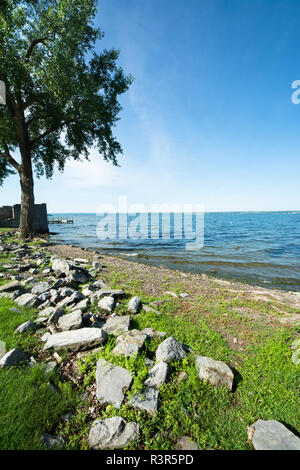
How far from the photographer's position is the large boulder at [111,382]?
8.12 feet

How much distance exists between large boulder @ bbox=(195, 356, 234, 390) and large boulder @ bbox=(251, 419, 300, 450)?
1.81 ft

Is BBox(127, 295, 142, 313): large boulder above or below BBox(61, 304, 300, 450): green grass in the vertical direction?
above

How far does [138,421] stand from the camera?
87.2 inches

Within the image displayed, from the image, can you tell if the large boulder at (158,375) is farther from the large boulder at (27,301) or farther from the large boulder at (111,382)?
the large boulder at (27,301)

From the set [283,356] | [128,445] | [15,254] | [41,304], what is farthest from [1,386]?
[15,254]

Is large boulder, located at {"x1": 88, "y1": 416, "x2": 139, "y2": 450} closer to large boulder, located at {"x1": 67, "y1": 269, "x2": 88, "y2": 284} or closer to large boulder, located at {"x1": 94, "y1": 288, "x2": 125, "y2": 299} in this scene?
large boulder, located at {"x1": 94, "y1": 288, "x2": 125, "y2": 299}

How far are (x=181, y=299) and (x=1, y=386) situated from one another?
4761 mm

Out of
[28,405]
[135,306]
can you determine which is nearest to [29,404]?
[28,405]

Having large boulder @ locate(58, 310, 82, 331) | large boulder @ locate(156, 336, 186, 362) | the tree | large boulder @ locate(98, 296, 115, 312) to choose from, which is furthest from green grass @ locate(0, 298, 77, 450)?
the tree

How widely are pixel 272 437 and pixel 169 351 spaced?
59.6 inches

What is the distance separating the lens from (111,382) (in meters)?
2.65

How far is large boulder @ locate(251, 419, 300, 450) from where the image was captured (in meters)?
1.98

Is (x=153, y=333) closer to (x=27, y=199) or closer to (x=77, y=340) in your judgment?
(x=77, y=340)

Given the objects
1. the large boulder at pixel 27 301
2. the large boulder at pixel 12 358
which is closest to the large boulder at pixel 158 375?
the large boulder at pixel 12 358
